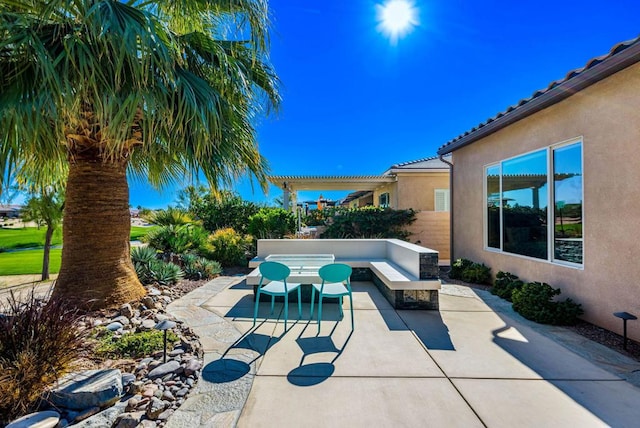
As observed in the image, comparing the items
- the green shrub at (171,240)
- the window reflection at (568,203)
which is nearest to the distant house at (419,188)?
the green shrub at (171,240)

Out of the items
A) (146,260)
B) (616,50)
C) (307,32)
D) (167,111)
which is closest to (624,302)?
(616,50)

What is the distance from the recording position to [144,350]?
359cm

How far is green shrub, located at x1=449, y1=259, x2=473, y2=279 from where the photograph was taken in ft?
27.3

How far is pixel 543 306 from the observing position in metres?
5.17

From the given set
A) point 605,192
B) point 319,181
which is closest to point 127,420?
point 605,192

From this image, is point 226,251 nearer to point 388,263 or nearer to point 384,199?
point 388,263

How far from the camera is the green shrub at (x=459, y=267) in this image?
8320mm

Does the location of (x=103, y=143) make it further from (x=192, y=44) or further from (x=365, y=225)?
(x=365, y=225)

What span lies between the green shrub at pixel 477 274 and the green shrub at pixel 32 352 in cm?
832

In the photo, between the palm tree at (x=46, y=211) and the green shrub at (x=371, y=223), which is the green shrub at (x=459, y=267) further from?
the palm tree at (x=46, y=211)

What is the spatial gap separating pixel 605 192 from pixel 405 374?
448 centimetres

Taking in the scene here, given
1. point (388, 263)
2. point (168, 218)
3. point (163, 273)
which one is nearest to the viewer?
point (163, 273)

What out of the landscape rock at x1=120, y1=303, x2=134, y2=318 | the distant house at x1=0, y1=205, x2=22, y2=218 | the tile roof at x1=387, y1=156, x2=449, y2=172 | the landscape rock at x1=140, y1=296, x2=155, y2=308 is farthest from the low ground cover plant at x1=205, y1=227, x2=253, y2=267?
the tile roof at x1=387, y1=156, x2=449, y2=172

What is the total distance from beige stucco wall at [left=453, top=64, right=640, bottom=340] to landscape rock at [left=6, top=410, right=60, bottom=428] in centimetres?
706
